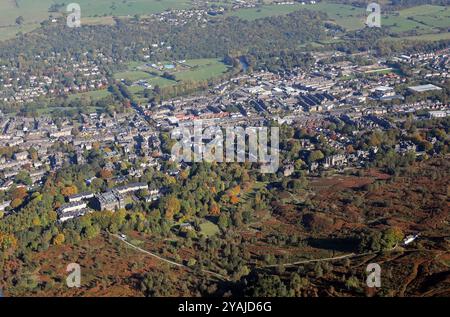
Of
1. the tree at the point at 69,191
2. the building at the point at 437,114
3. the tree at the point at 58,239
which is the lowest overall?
the tree at the point at 58,239

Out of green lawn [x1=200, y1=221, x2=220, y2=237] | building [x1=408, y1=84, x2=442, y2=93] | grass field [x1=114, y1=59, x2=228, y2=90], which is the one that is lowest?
green lawn [x1=200, y1=221, x2=220, y2=237]

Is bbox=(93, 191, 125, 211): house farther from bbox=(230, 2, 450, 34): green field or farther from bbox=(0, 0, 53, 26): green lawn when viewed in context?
bbox=(0, 0, 53, 26): green lawn

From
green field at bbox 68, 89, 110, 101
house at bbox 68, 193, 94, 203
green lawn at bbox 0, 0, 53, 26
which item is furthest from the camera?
green lawn at bbox 0, 0, 53, 26

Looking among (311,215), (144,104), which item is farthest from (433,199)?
(144,104)

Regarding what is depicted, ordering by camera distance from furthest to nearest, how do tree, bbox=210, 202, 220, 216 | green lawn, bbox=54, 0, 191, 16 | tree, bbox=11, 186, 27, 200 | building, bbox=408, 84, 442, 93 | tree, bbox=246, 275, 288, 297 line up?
green lawn, bbox=54, 0, 191, 16 < building, bbox=408, 84, 442, 93 < tree, bbox=11, 186, 27, 200 < tree, bbox=210, 202, 220, 216 < tree, bbox=246, 275, 288, 297

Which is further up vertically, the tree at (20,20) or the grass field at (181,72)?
the tree at (20,20)

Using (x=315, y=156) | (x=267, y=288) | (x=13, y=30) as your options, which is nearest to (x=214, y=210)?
(x=267, y=288)

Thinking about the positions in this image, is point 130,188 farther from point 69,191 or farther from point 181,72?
point 181,72

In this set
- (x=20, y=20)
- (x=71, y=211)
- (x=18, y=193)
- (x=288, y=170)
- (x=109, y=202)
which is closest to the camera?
(x=71, y=211)

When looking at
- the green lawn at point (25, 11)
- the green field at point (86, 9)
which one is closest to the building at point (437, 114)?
the green field at point (86, 9)

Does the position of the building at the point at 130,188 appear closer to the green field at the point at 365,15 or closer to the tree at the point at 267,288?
the tree at the point at 267,288

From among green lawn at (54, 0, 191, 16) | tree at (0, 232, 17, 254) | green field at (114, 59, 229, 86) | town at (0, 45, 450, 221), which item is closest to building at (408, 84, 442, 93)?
town at (0, 45, 450, 221)
